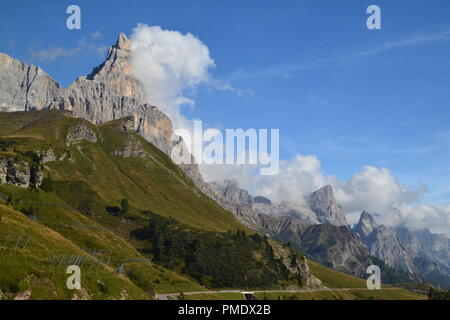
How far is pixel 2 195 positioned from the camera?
497ft

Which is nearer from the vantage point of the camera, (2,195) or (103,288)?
(103,288)

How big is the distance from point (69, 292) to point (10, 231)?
3283 cm

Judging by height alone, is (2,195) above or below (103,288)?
above
